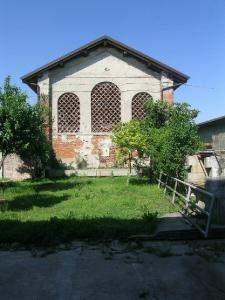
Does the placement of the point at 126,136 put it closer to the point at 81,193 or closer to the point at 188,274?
the point at 81,193

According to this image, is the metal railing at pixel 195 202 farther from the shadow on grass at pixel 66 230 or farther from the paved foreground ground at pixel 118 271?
the shadow on grass at pixel 66 230

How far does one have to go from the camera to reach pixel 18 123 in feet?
47.3

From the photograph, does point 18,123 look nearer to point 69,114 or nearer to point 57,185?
→ point 57,185

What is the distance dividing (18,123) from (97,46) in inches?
327

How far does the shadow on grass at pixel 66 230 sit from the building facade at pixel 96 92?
11521 mm

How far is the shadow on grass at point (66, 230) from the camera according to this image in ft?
27.4

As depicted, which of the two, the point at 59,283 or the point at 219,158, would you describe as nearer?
the point at 59,283

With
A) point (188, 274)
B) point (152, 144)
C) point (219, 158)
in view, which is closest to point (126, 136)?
point (152, 144)

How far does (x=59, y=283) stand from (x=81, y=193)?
842cm

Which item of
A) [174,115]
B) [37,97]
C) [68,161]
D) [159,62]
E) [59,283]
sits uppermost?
[159,62]

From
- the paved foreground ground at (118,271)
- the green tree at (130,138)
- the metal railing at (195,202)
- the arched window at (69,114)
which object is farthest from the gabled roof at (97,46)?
the paved foreground ground at (118,271)

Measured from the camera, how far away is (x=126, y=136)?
1639 centimetres

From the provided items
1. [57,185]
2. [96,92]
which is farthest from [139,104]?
[57,185]

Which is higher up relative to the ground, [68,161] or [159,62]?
[159,62]
